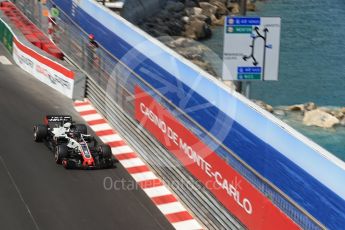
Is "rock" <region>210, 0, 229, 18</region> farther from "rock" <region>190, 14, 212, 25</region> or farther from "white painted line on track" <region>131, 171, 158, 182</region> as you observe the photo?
"white painted line on track" <region>131, 171, 158, 182</region>

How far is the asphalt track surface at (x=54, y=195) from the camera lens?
63.1 ft

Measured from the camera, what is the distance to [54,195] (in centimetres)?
2073

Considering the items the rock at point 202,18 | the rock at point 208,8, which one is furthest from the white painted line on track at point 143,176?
the rock at point 208,8

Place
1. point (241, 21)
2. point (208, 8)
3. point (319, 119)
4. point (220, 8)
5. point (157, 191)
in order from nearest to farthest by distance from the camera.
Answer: point (241, 21)
point (157, 191)
point (319, 119)
point (208, 8)
point (220, 8)

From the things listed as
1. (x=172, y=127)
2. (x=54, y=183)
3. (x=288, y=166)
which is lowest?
(x=54, y=183)

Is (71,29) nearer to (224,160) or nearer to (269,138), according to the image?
(224,160)

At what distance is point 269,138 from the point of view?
16219 millimetres

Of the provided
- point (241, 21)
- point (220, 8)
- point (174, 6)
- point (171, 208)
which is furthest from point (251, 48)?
point (220, 8)

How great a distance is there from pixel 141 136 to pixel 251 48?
5.06m

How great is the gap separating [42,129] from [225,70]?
6881 mm

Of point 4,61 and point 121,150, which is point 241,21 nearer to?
point 121,150

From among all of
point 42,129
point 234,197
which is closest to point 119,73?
point 42,129

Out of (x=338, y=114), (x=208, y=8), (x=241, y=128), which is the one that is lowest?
(x=338, y=114)

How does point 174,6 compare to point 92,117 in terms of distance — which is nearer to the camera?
point 92,117
